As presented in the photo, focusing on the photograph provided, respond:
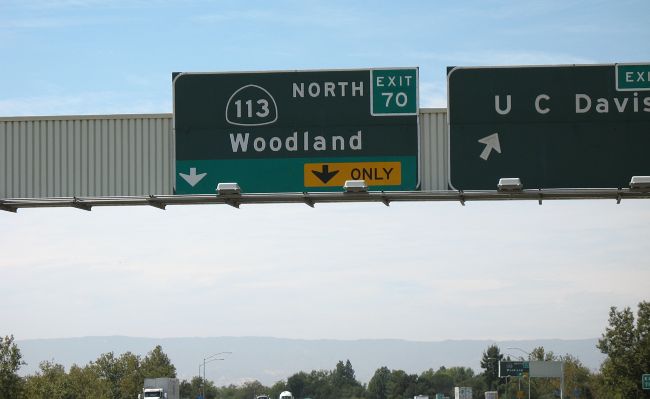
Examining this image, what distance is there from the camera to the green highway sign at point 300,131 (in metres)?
24.6

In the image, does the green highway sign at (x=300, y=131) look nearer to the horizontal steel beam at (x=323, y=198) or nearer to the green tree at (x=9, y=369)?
the horizontal steel beam at (x=323, y=198)

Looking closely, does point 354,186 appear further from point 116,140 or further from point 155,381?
point 155,381

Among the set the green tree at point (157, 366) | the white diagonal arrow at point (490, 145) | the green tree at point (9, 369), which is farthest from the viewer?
the green tree at point (157, 366)

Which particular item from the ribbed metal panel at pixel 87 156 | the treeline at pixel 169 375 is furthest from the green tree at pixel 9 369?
the ribbed metal panel at pixel 87 156

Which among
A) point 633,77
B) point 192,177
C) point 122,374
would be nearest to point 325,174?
point 192,177

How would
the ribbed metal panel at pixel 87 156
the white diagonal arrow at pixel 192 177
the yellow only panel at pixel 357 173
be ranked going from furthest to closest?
1. the ribbed metal panel at pixel 87 156
2. the white diagonal arrow at pixel 192 177
3. the yellow only panel at pixel 357 173

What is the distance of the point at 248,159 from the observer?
24844 millimetres

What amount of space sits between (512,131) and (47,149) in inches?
387

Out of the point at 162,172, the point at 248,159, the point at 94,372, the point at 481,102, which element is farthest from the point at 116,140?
the point at 94,372

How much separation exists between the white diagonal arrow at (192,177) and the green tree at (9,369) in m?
54.7

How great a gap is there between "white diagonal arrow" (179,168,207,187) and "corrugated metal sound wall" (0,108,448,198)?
12.8 inches

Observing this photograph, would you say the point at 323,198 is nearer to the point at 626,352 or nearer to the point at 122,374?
the point at 626,352

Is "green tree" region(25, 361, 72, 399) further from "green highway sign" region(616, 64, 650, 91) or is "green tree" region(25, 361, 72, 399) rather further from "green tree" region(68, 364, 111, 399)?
"green highway sign" region(616, 64, 650, 91)

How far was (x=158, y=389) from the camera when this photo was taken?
87.8m
